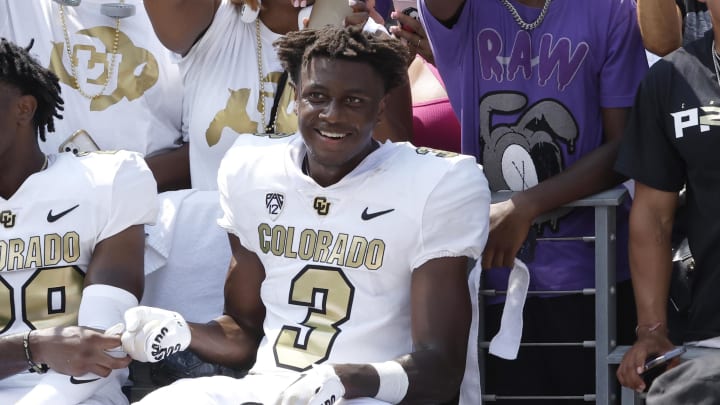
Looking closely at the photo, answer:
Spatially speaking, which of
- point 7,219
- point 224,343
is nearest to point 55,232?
point 7,219

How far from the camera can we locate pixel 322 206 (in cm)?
465

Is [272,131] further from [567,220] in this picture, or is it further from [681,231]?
[681,231]

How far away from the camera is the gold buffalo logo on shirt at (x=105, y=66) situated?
5.60m

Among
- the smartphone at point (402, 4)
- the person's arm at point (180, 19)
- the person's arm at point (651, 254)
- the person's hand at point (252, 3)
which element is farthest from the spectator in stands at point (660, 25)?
the person's arm at point (180, 19)

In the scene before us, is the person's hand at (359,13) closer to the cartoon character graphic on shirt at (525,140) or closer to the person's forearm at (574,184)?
the cartoon character graphic on shirt at (525,140)

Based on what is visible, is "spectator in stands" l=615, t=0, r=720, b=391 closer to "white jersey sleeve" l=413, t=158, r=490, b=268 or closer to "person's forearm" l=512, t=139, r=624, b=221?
"person's forearm" l=512, t=139, r=624, b=221

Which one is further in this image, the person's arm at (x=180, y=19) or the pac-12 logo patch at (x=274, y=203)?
the person's arm at (x=180, y=19)

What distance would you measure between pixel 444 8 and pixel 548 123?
0.54 m

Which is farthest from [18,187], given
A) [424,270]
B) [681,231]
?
[681,231]

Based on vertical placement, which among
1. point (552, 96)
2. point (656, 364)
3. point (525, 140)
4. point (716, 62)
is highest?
point (716, 62)

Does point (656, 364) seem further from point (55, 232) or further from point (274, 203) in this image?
point (55, 232)

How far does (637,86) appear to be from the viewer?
4.89 metres

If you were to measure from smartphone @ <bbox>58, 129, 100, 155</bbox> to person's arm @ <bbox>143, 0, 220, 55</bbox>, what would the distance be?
19.1 inches

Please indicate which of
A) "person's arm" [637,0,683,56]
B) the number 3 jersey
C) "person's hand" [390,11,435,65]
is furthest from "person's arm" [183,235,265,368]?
"person's arm" [637,0,683,56]
